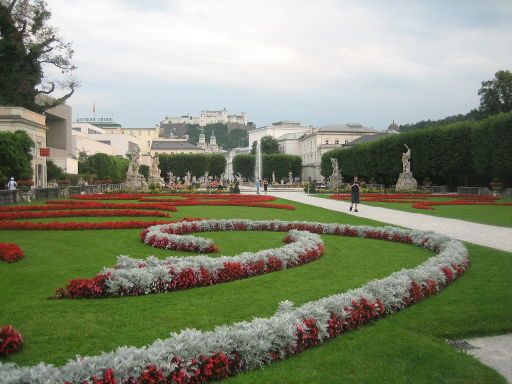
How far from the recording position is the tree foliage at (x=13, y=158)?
35.2 metres

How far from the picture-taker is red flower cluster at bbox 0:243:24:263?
1007cm

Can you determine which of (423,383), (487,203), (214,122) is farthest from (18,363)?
(214,122)

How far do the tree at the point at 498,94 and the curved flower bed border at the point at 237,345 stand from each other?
191ft

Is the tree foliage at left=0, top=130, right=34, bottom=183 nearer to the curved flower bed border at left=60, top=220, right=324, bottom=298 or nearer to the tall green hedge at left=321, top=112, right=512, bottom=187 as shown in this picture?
the curved flower bed border at left=60, top=220, right=324, bottom=298

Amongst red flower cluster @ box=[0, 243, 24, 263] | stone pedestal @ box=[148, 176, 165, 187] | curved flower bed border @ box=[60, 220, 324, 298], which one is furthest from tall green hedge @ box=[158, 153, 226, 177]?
red flower cluster @ box=[0, 243, 24, 263]

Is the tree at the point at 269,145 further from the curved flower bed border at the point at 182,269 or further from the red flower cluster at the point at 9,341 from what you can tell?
the red flower cluster at the point at 9,341

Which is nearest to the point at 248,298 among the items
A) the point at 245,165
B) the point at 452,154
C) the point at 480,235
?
the point at 480,235

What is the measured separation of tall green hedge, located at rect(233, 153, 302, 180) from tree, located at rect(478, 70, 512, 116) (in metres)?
41.4

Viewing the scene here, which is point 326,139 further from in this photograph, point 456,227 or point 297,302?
point 297,302

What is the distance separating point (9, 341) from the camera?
5.27 metres

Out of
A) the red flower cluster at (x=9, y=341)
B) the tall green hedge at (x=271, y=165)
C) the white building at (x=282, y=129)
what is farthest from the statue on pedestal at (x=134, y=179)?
the white building at (x=282, y=129)

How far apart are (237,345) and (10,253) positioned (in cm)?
679

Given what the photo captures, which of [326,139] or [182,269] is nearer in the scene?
[182,269]

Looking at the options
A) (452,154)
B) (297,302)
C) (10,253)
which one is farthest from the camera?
(452,154)
